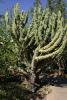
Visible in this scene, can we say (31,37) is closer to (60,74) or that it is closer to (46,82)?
(46,82)

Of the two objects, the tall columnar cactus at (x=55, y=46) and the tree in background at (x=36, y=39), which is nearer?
the tall columnar cactus at (x=55, y=46)

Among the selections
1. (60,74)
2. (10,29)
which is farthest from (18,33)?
(60,74)

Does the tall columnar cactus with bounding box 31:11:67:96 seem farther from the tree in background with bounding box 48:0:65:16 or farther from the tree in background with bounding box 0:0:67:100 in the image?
the tree in background with bounding box 48:0:65:16

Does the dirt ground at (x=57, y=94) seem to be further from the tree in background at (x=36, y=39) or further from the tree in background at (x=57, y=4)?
→ the tree in background at (x=57, y=4)

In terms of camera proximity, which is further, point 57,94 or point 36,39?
point 36,39

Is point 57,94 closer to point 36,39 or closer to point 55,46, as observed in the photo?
point 55,46

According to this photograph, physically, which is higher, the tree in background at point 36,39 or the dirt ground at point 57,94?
the tree in background at point 36,39

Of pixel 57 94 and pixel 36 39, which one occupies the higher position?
pixel 36 39

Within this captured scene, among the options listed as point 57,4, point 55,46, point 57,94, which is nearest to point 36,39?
point 55,46

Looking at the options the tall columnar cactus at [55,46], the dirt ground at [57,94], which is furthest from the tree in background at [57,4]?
the dirt ground at [57,94]

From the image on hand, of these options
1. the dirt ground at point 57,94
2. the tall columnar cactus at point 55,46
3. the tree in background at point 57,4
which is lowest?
the dirt ground at point 57,94

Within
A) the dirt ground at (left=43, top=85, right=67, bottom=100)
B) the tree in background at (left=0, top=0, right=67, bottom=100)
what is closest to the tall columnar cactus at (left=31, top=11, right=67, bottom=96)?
the tree in background at (left=0, top=0, right=67, bottom=100)

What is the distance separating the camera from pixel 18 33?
14922 mm

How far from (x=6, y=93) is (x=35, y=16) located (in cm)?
398
